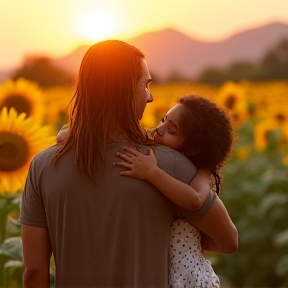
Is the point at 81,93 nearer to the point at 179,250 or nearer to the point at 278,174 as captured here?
the point at 179,250

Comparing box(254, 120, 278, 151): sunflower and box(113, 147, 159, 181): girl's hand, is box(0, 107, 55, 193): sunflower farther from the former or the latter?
box(254, 120, 278, 151): sunflower

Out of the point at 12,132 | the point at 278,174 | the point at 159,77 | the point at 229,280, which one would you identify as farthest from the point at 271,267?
the point at 159,77

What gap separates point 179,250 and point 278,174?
5581mm

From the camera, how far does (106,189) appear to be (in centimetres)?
247

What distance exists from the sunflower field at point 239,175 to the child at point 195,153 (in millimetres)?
102

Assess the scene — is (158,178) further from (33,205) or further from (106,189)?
(33,205)

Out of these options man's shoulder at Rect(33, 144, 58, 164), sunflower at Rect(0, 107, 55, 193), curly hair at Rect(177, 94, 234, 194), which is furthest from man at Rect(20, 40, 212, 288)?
sunflower at Rect(0, 107, 55, 193)

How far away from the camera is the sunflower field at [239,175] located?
156 inches

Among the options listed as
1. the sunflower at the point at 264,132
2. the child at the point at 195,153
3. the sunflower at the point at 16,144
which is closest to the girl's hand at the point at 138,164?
the child at the point at 195,153

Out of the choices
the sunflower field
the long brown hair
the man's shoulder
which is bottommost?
the sunflower field

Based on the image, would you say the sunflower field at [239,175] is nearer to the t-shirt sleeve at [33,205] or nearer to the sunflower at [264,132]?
the sunflower at [264,132]

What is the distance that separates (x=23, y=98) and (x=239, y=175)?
3.86 meters

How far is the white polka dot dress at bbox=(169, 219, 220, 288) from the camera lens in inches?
101

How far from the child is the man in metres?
0.04
